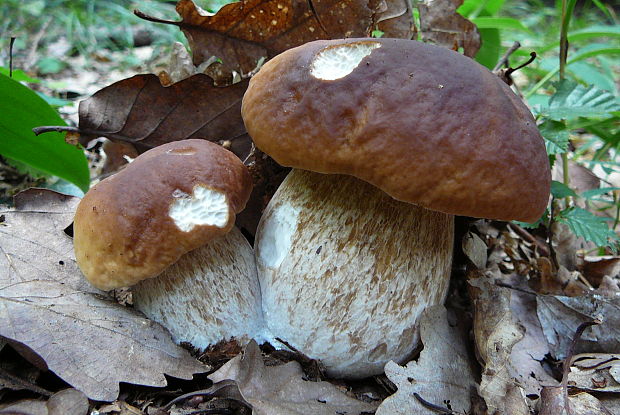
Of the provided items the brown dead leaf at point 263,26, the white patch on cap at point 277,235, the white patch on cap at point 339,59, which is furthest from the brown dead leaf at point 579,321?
the brown dead leaf at point 263,26

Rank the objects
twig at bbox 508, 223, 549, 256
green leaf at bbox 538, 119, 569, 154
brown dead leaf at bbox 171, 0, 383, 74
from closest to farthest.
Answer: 1. green leaf at bbox 538, 119, 569, 154
2. brown dead leaf at bbox 171, 0, 383, 74
3. twig at bbox 508, 223, 549, 256

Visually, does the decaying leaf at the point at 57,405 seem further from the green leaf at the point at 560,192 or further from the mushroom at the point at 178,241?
the green leaf at the point at 560,192

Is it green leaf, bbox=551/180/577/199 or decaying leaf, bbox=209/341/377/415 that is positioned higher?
green leaf, bbox=551/180/577/199

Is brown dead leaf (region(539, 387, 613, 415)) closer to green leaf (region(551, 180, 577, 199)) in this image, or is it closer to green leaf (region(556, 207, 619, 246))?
green leaf (region(556, 207, 619, 246))

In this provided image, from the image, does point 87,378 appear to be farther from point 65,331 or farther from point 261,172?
point 261,172

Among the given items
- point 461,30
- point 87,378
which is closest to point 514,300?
point 461,30

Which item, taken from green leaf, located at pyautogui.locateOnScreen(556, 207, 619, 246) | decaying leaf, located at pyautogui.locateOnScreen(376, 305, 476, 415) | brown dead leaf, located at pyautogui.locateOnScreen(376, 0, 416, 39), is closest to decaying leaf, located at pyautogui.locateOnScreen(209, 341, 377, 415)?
decaying leaf, located at pyautogui.locateOnScreen(376, 305, 476, 415)

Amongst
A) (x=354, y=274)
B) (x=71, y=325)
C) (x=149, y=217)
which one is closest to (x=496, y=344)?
(x=354, y=274)
